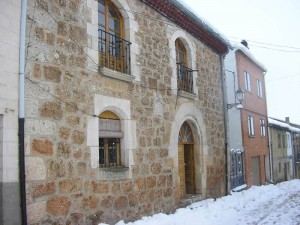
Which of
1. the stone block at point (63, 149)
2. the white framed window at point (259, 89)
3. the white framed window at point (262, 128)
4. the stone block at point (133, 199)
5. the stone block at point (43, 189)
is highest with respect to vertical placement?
the white framed window at point (259, 89)

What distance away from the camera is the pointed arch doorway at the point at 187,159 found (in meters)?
9.40

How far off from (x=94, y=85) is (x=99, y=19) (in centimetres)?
149

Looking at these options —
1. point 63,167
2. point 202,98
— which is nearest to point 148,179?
point 63,167

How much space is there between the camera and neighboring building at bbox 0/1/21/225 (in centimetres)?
438

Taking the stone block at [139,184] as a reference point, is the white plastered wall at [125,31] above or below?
above

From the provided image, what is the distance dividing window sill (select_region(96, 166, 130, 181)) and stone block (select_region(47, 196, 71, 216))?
0.79 m

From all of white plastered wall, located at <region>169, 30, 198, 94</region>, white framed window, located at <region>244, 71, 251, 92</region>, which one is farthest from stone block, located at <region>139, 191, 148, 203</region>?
white framed window, located at <region>244, 71, 251, 92</region>

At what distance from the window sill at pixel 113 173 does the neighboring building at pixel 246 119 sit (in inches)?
245

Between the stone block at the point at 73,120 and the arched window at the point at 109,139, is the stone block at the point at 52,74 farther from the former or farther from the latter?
the arched window at the point at 109,139

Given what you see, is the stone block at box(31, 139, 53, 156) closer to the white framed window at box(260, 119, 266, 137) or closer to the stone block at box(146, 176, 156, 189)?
the stone block at box(146, 176, 156, 189)

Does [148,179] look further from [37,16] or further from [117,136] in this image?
[37,16]

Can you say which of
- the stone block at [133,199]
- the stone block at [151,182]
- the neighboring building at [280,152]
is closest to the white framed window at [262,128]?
the neighboring building at [280,152]

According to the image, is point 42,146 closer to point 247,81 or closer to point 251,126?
point 251,126

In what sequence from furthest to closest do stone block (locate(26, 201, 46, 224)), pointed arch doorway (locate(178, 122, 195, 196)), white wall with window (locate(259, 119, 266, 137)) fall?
white wall with window (locate(259, 119, 266, 137)) < pointed arch doorway (locate(178, 122, 195, 196)) < stone block (locate(26, 201, 46, 224))
